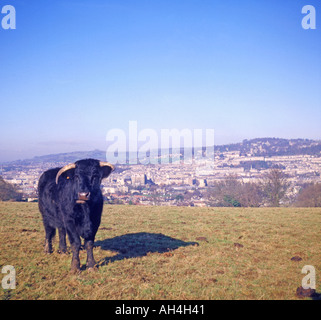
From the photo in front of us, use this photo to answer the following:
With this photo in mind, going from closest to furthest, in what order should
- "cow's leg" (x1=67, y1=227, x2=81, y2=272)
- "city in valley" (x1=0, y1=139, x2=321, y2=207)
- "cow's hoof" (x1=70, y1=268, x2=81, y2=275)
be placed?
"cow's hoof" (x1=70, y1=268, x2=81, y2=275) < "cow's leg" (x1=67, y1=227, x2=81, y2=272) < "city in valley" (x1=0, y1=139, x2=321, y2=207)

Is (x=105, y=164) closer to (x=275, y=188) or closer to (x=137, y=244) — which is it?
(x=137, y=244)

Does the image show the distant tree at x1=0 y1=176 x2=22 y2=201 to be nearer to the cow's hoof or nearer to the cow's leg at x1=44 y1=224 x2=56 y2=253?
the cow's leg at x1=44 y1=224 x2=56 y2=253

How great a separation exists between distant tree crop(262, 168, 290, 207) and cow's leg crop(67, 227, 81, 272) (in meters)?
32.3

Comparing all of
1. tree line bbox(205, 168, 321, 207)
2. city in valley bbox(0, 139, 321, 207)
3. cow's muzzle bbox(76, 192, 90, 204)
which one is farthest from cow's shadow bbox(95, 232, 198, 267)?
city in valley bbox(0, 139, 321, 207)

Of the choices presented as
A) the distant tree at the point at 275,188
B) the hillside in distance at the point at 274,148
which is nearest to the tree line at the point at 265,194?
the distant tree at the point at 275,188

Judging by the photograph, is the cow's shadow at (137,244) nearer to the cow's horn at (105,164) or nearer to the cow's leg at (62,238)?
the cow's leg at (62,238)

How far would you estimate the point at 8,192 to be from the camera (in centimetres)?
3334

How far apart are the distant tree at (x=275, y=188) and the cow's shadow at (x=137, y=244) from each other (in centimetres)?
2784

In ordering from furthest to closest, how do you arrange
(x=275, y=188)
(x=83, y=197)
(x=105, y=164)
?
(x=275, y=188) < (x=105, y=164) < (x=83, y=197)

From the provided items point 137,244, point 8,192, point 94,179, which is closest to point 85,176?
point 94,179

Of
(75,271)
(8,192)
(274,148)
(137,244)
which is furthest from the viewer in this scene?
(274,148)

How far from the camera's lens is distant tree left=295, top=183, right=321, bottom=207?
38344mm

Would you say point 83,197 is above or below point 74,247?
above

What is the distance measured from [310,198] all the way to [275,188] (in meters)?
8.91
